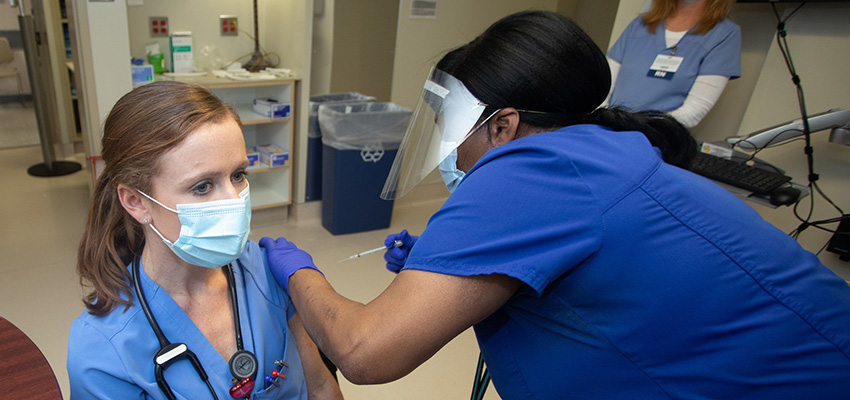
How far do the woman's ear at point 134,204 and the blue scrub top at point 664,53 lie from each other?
5.10 ft

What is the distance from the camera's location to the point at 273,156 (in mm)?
3156

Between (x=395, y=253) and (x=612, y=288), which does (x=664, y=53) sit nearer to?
(x=395, y=253)

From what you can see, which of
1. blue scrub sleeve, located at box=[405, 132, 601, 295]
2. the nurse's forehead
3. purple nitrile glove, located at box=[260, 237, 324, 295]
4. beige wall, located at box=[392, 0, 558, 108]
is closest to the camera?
blue scrub sleeve, located at box=[405, 132, 601, 295]

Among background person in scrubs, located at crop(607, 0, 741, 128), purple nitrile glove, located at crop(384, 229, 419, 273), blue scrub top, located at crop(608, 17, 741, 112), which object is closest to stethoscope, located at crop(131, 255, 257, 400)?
purple nitrile glove, located at crop(384, 229, 419, 273)

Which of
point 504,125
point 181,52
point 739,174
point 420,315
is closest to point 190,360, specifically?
point 420,315

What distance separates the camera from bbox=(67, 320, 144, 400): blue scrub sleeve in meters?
0.99

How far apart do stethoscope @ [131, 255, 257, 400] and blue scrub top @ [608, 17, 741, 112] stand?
1.50 metres

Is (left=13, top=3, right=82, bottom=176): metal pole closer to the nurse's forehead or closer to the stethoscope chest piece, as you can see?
the nurse's forehead

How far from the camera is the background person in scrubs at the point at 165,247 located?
1.03 meters

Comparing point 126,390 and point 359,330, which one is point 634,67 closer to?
point 359,330

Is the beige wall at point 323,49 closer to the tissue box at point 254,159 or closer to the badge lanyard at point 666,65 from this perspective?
the tissue box at point 254,159

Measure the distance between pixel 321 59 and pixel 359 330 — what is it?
10.1 feet

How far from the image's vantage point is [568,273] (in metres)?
0.84

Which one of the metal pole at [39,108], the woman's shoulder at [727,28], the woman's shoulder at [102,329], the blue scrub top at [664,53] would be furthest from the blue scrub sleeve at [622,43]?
the metal pole at [39,108]
